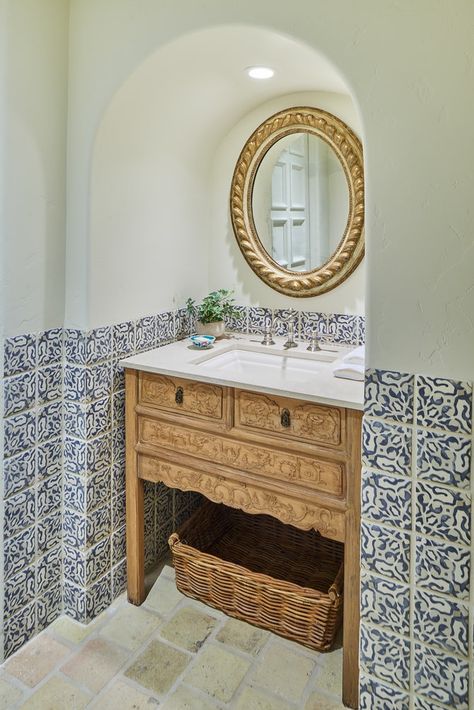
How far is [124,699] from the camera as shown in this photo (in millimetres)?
1493

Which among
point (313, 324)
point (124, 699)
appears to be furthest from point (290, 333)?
point (124, 699)

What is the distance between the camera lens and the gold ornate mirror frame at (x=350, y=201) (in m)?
1.94

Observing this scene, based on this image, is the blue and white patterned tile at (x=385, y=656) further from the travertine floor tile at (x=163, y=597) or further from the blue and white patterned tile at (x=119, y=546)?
the blue and white patterned tile at (x=119, y=546)

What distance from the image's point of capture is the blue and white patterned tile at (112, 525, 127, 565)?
1.90 meters

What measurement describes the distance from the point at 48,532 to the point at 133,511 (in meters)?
0.30

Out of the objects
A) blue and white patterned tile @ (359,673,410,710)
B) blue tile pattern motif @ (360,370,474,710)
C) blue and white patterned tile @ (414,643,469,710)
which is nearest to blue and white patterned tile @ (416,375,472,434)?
blue tile pattern motif @ (360,370,474,710)

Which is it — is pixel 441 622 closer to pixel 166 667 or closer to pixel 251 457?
pixel 251 457

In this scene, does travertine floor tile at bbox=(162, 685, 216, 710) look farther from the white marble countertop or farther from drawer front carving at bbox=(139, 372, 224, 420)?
the white marble countertop

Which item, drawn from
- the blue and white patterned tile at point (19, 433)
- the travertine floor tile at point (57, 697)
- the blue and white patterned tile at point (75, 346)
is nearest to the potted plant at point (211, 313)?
the blue and white patterned tile at point (75, 346)

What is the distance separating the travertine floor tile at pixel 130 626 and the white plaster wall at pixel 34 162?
1097 millimetres

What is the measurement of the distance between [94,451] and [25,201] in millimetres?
871

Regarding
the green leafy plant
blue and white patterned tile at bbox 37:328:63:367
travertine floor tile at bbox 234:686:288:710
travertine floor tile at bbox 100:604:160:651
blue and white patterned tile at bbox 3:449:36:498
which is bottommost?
travertine floor tile at bbox 234:686:288:710

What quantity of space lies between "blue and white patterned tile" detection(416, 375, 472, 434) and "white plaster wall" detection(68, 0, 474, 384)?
0.03 metres

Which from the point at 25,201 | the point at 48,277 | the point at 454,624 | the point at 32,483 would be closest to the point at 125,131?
the point at 25,201
